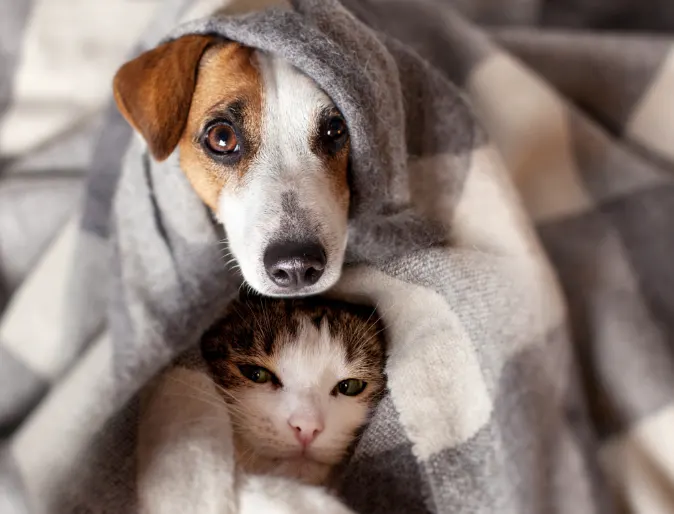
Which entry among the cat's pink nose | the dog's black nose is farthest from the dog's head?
the cat's pink nose

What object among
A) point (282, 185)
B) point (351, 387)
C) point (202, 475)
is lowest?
point (202, 475)

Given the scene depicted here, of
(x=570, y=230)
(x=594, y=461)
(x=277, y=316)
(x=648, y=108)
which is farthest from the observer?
(x=648, y=108)

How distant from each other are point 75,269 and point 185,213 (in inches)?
9.3

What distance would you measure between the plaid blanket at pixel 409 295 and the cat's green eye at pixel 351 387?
0.03m

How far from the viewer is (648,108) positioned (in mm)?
972

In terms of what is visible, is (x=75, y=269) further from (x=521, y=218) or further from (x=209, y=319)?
(x=521, y=218)

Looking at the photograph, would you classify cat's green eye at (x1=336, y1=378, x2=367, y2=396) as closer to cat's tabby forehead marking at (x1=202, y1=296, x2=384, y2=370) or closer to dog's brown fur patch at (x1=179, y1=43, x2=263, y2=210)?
cat's tabby forehead marking at (x1=202, y1=296, x2=384, y2=370)

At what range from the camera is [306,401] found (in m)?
0.53

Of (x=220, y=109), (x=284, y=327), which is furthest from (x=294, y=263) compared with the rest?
(x=220, y=109)

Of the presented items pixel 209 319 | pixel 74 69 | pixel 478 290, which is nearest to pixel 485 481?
pixel 478 290

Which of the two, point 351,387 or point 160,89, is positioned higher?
point 160,89

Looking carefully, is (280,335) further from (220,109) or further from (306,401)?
(220,109)

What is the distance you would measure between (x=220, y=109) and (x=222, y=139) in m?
0.03

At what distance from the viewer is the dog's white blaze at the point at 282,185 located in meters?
0.55
